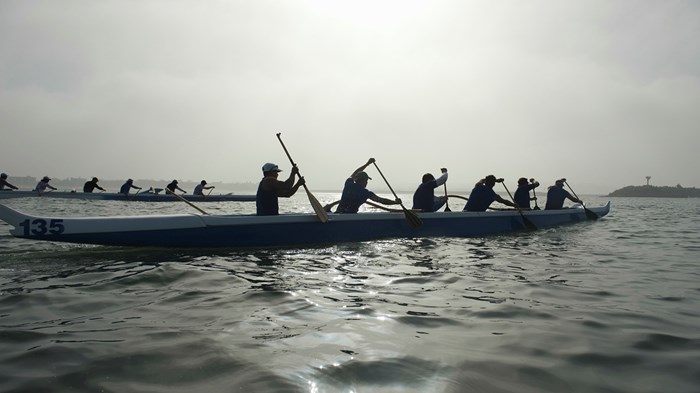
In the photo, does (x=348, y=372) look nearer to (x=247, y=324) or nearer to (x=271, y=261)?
(x=247, y=324)

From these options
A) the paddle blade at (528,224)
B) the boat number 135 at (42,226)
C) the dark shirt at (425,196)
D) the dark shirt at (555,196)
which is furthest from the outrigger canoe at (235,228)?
the dark shirt at (555,196)

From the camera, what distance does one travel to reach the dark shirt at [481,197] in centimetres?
1171

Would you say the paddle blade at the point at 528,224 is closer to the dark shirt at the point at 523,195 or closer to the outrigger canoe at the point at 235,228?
the dark shirt at the point at 523,195

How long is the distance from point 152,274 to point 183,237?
1854 millimetres

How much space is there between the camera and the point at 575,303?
4.45m

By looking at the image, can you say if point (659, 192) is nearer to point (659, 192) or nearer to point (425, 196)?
point (659, 192)

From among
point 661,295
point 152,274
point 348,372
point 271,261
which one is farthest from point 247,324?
point 661,295

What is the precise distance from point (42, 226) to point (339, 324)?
5338 mm

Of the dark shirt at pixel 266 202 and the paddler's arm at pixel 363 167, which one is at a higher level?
the paddler's arm at pixel 363 167

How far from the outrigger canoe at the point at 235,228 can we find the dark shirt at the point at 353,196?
0.84 meters

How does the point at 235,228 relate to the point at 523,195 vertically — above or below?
below

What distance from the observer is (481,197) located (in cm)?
1171

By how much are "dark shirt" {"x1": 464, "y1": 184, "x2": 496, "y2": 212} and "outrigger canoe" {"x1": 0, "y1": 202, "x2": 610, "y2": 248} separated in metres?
0.56

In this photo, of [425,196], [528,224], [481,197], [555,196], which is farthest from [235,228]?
[555,196]
